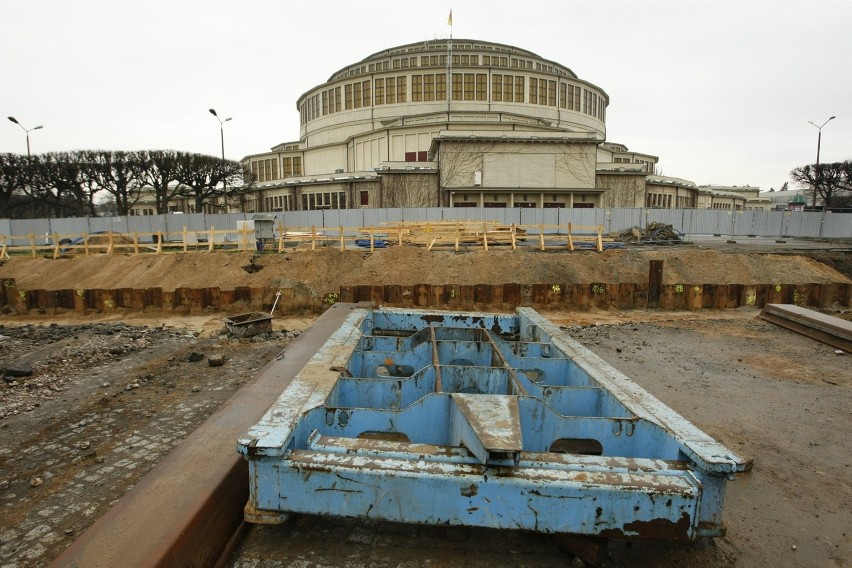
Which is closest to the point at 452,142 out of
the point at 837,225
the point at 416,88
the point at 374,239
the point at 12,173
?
the point at 416,88

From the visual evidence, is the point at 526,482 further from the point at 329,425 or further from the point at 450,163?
the point at 450,163

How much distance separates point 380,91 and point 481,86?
1105 cm

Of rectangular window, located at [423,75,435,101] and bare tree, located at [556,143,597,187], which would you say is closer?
bare tree, located at [556,143,597,187]

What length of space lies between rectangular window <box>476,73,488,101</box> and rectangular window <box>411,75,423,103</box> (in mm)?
6071

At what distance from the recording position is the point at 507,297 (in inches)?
600

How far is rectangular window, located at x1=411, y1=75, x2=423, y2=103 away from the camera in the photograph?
49031mm

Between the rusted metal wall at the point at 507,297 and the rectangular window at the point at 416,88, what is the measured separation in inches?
1538

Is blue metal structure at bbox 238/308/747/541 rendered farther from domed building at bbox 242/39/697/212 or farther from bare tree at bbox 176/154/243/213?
bare tree at bbox 176/154/243/213

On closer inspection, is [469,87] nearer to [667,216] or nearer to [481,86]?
[481,86]

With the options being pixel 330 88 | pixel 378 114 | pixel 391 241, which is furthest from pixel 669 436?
pixel 330 88

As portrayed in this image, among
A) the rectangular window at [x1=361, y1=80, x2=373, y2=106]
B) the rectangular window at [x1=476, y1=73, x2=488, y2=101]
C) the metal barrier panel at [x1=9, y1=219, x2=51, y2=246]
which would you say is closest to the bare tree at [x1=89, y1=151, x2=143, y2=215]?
the metal barrier panel at [x1=9, y1=219, x2=51, y2=246]

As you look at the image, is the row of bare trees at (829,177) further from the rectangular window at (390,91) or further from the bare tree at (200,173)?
the bare tree at (200,173)

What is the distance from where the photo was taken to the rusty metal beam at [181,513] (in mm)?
2248

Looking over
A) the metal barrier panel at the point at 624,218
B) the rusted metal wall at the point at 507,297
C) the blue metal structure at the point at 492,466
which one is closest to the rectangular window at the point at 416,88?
the metal barrier panel at the point at 624,218
